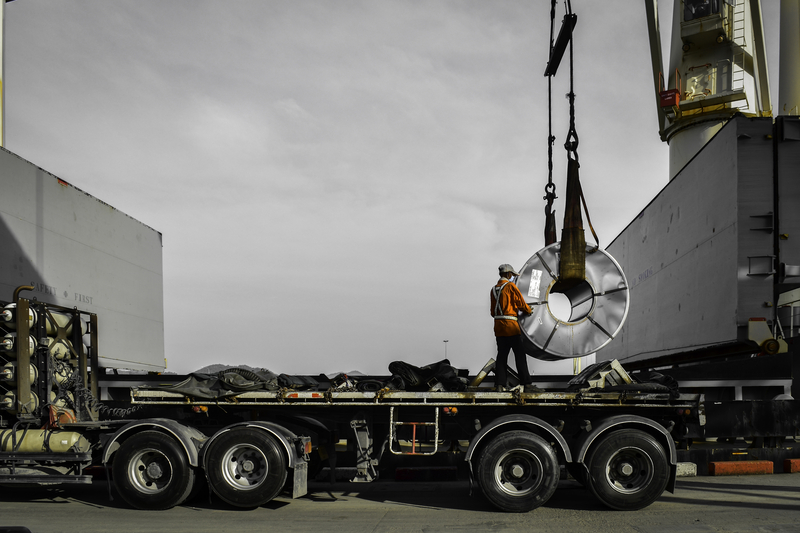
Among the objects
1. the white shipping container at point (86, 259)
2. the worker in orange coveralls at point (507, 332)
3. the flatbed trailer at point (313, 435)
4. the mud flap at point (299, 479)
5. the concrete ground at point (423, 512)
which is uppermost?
the white shipping container at point (86, 259)

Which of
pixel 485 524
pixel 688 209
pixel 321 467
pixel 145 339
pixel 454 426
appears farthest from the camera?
pixel 145 339

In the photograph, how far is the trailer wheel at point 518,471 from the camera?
6.75 m

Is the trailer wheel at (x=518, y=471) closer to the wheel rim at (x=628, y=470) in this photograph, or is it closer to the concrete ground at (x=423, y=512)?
the concrete ground at (x=423, y=512)

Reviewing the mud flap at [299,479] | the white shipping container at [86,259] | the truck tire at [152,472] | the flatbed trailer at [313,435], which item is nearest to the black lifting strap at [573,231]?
the flatbed trailer at [313,435]

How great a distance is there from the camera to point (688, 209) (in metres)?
11.2

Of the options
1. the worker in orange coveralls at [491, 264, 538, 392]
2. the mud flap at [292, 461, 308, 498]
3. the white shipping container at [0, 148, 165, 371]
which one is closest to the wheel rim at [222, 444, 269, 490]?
the mud flap at [292, 461, 308, 498]

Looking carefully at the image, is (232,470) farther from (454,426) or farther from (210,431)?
(454,426)

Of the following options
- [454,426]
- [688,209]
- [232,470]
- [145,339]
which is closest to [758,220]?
[688,209]

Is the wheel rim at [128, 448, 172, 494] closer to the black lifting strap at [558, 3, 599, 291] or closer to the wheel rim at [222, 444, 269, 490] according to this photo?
the wheel rim at [222, 444, 269, 490]

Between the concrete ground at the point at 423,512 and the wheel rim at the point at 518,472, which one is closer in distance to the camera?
the concrete ground at the point at 423,512

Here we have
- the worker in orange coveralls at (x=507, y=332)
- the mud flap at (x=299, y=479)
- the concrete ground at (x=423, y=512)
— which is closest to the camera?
the concrete ground at (x=423, y=512)

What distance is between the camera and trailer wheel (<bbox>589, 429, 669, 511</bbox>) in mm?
6773

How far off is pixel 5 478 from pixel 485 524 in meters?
5.43

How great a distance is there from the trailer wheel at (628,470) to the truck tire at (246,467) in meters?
3.44
